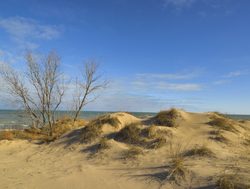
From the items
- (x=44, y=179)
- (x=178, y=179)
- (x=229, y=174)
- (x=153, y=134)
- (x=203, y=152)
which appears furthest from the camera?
(x=153, y=134)

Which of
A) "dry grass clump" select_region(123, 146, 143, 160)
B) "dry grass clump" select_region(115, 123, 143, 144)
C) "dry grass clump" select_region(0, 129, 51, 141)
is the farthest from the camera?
"dry grass clump" select_region(0, 129, 51, 141)

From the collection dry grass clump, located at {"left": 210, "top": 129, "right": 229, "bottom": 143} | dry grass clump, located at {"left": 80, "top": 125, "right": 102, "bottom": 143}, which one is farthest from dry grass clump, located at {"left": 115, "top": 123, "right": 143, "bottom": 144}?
dry grass clump, located at {"left": 210, "top": 129, "right": 229, "bottom": 143}

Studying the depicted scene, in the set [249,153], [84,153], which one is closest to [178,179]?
[249,153]

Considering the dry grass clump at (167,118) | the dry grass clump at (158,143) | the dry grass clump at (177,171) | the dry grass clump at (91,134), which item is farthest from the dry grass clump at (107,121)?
the dry grass clump at (177,171)

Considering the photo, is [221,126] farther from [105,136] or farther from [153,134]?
[105,136]

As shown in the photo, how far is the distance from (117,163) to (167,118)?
3.38 metres

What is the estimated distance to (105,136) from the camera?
11.3m

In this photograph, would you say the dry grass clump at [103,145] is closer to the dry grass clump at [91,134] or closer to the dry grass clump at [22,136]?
the dry grass clump at [91,134]

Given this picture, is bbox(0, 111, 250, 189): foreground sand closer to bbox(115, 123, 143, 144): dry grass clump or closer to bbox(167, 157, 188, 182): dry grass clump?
bbox(167, 157, 188, 182): dry grass clump

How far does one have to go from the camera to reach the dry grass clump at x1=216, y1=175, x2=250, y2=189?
17.9ft

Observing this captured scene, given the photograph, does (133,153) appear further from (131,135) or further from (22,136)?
(22,136)

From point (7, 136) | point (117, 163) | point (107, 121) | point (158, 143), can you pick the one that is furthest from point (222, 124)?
point (7, 136)

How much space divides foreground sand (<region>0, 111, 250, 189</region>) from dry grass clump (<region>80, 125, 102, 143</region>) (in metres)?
0.25

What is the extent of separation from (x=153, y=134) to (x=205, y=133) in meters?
1.80
